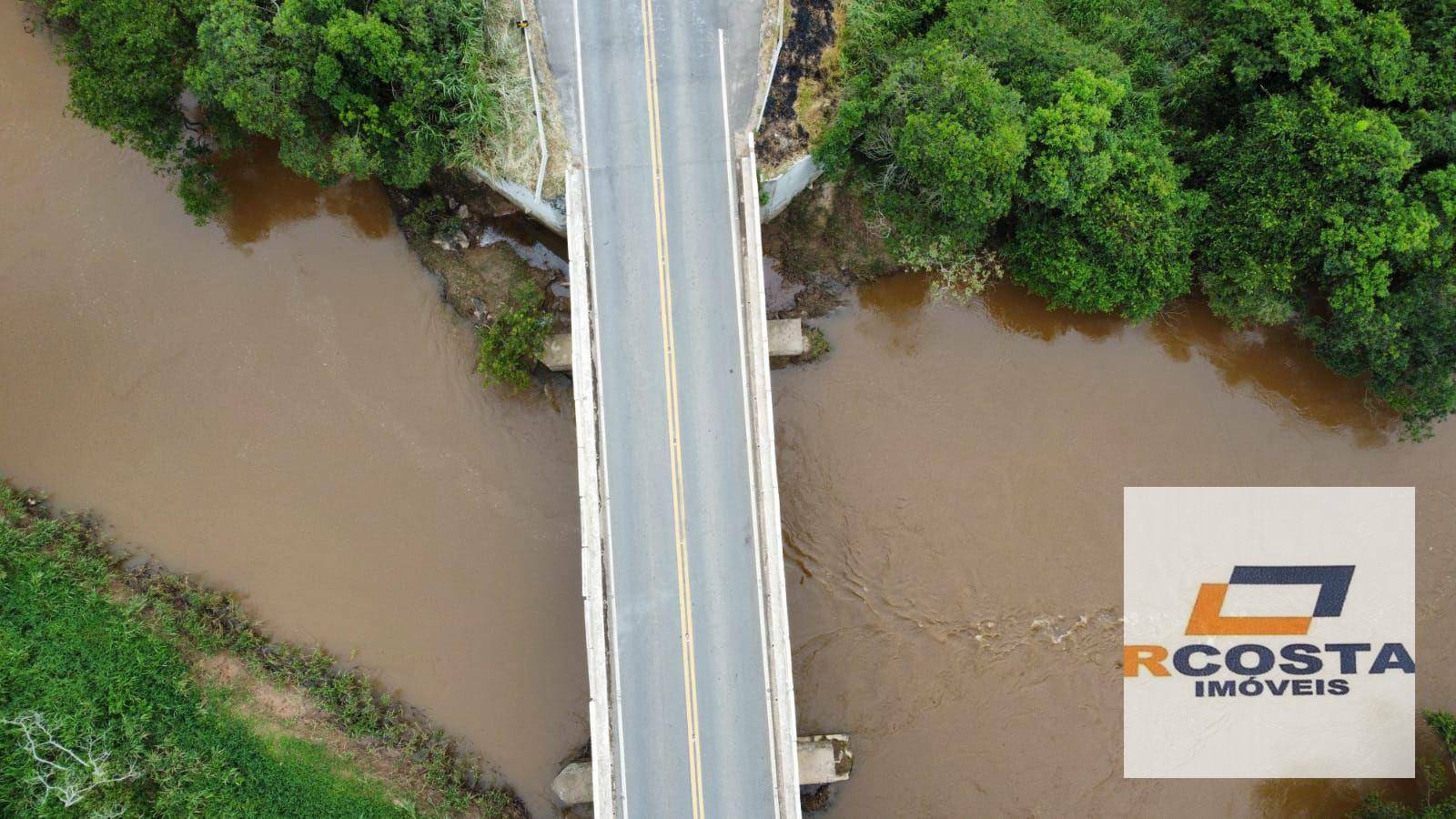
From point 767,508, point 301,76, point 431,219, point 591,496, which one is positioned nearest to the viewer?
point 301,76

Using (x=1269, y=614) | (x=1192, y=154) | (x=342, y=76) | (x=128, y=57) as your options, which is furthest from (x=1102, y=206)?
(x=128, y=57)

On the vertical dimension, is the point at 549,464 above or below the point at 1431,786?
above

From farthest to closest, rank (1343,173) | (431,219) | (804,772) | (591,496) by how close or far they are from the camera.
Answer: (431,219), (804,772), (591,496), (1343,173)

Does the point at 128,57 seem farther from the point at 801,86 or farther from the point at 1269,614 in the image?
the point at 1269,614

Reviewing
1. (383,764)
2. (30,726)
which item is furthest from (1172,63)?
(30,726)

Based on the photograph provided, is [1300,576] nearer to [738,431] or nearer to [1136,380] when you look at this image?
[1136,380]

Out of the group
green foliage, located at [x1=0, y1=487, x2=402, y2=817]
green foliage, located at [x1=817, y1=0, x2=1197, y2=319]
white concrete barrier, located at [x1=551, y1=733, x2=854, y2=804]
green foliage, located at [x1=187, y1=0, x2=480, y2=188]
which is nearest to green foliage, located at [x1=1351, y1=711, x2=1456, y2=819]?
green foliage, located at [x1=817, y1=0, x2=1197, y2=319]

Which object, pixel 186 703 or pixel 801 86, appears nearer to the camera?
pixel 186 703
